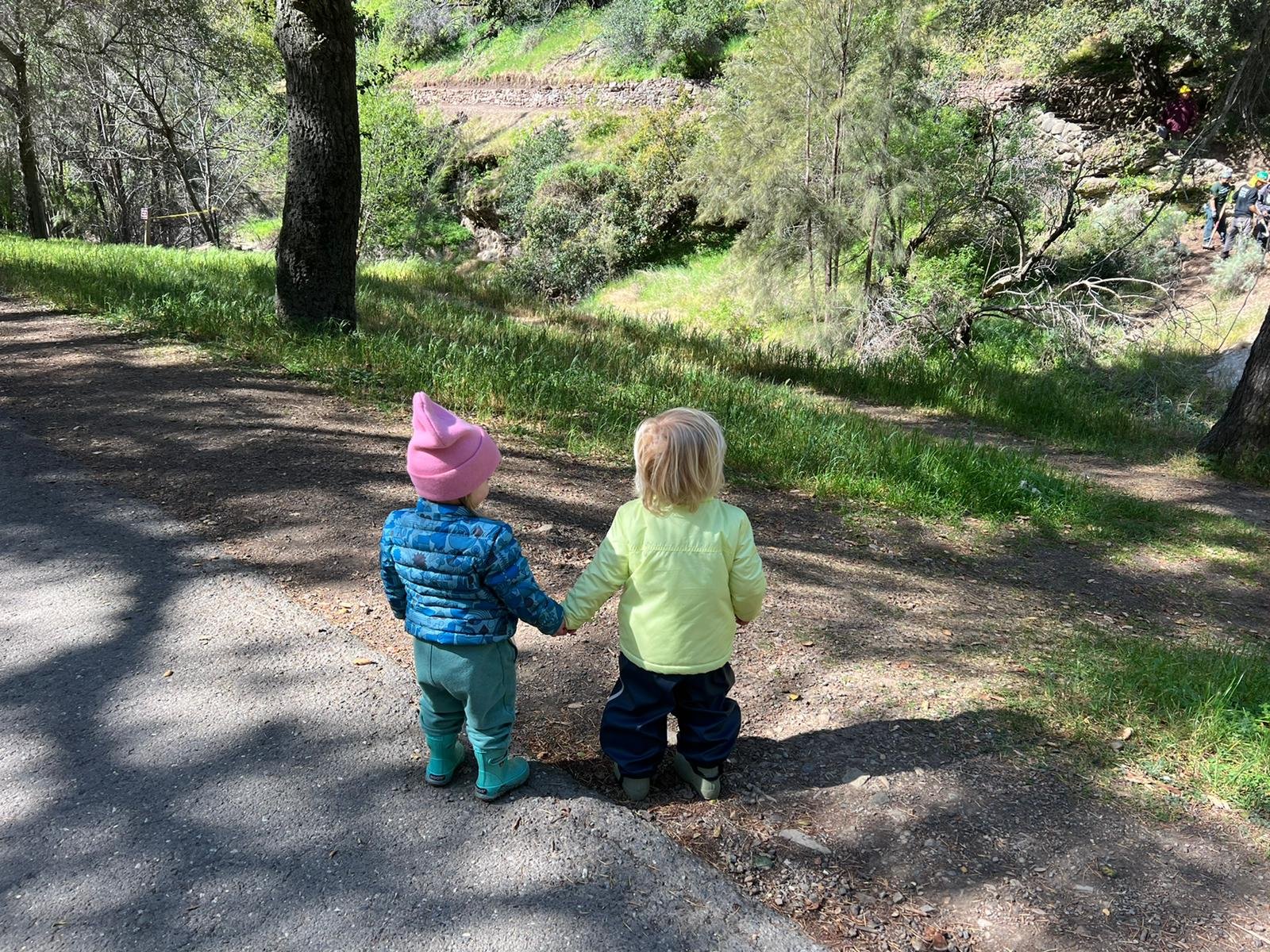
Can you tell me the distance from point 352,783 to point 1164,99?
76.8 ft

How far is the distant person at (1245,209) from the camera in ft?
53.8

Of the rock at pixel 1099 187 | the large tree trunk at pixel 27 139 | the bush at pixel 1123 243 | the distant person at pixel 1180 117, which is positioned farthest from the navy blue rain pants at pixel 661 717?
the large tree trunk at pixel 27 139

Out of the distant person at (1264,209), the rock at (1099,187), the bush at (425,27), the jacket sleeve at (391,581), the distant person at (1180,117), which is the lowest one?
the jacket sleeve at (391,581)

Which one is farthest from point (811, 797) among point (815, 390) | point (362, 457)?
point (815, 390)

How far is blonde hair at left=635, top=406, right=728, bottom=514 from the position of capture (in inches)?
104

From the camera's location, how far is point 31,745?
2844 millimetres

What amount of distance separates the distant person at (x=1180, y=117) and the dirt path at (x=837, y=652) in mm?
17000

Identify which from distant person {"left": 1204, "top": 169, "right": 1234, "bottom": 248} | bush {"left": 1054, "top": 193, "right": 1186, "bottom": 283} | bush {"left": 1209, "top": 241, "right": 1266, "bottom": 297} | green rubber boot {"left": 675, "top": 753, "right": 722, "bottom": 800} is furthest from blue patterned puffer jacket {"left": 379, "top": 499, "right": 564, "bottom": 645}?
distant person {"left": 1204, "top": 169, "right": 1234, "bottom": 248}

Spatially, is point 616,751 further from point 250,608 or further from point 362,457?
point 362,457

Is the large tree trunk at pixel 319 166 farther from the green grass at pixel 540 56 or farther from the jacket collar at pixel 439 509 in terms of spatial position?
the green grass at pixel 540 56

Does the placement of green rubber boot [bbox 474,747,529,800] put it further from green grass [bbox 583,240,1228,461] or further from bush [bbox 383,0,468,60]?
bush [bbox 383,0,468,60]

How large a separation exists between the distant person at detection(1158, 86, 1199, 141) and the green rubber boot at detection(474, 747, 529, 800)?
833 inches

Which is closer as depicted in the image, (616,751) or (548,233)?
(616,751)

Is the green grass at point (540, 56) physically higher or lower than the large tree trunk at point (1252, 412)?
higher
